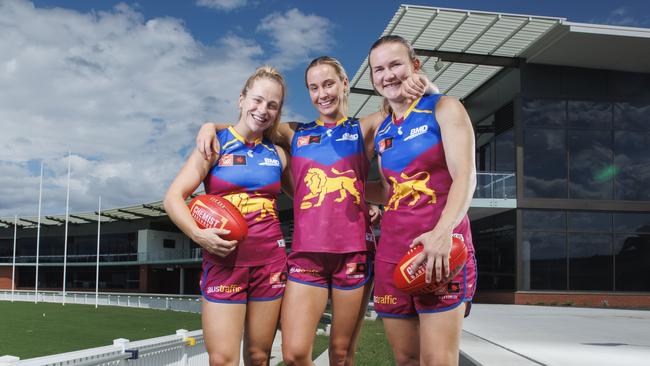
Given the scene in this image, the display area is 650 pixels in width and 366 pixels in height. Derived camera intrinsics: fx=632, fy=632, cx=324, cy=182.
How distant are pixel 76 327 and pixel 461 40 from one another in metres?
21.7

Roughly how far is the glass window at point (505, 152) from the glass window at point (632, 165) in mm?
4725

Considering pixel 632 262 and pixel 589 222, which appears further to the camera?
pixel 589 222

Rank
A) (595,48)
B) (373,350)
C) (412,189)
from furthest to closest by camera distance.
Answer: (595,48) < (373,350) < (412,189)

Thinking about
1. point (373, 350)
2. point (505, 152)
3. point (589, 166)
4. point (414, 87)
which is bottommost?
point (373, 350)

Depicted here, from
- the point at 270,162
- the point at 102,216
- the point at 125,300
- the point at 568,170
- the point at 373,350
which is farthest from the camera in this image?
the point at 102,216

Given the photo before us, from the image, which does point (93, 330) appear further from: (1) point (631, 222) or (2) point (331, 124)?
(2) point (331, 124)

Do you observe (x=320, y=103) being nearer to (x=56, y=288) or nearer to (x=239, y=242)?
(x=239, y=242)

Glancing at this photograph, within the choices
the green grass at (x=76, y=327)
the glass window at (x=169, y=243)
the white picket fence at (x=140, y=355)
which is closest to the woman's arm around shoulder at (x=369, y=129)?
the white picket fence at (x=140, y=355)

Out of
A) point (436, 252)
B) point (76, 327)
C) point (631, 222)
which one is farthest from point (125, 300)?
point (436, 252)

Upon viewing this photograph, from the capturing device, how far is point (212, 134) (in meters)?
4.20

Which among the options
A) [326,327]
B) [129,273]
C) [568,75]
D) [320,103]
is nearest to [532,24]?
[568,75]

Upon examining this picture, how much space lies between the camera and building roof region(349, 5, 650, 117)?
78.5 feet

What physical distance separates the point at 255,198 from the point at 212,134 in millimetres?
515

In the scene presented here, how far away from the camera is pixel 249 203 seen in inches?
163
